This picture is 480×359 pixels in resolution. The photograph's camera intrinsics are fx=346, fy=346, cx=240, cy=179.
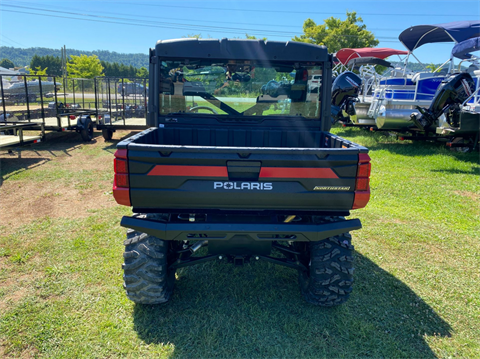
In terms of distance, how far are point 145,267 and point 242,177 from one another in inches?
45.7

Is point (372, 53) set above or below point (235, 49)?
above

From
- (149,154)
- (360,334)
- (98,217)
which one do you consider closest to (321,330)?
(360,334)

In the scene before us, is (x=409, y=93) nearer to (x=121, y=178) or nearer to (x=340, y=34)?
(x=121, y=178)

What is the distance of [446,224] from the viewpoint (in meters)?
5.48

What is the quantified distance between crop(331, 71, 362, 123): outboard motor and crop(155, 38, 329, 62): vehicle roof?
1007 cm

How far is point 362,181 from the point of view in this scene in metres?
2.78

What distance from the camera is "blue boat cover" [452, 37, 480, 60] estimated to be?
8.13 metres

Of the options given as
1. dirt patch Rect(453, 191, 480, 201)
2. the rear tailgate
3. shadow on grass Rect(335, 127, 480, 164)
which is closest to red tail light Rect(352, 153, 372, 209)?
the rear tailgate

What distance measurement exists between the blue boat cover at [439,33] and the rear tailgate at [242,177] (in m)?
9.86

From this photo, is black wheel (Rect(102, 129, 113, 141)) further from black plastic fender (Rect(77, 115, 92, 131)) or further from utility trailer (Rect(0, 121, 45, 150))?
Result: utility trailer (Rect(0, 121, 45, 150))

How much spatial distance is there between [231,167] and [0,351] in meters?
2.32

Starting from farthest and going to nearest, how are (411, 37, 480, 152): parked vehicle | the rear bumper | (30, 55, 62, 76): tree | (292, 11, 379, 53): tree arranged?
(30, 55, 62, 76): tree
(292, 11, 379, 53): tree
(411, 37, 480, 152): parked vehicle
the rear bumper

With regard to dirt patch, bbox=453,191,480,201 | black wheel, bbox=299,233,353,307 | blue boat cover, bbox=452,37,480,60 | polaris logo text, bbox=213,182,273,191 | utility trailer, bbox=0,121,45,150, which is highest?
blue boat cover, bbox=452,37,480,60

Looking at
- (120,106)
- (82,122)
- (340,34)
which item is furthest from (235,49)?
(340,34)
